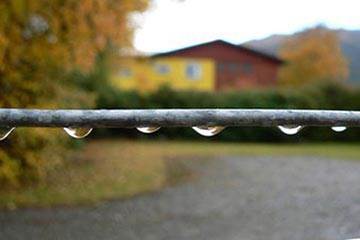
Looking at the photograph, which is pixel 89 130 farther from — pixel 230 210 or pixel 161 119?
pixel 230 210

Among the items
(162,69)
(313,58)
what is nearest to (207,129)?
(162,69)

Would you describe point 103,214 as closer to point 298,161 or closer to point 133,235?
point 133,235

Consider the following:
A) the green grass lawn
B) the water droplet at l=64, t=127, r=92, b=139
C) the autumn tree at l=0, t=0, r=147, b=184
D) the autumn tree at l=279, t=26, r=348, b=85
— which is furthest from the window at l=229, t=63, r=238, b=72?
the water droplet at l=64, t=127, r=92, b=139

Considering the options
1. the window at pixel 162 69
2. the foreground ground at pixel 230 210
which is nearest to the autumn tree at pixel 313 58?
the window at pixel 162 69

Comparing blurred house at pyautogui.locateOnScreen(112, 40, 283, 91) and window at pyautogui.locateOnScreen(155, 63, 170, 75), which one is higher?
window at pyautogui.locateOnScreen(155, 63, 170, 75)

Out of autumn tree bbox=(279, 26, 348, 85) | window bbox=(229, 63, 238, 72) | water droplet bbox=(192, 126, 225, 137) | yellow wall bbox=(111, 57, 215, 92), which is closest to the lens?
water droplet bbox=(192, 126, 225, 137)

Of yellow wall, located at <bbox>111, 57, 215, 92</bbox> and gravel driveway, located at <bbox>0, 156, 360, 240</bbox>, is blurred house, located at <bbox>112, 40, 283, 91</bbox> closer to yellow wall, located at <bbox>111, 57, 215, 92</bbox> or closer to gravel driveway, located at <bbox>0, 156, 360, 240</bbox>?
yellow wall, located at <bbox>111, 57, 215, 92</bbox>
